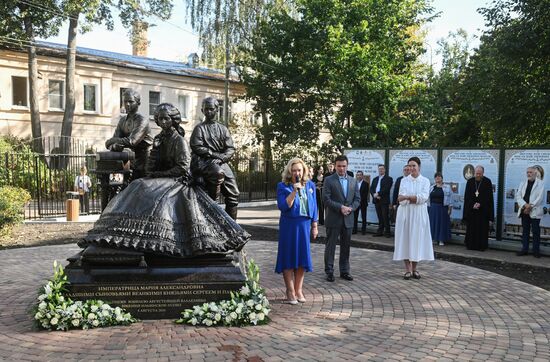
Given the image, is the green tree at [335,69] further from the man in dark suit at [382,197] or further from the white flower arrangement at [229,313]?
the white flower arrangement at [229,313]

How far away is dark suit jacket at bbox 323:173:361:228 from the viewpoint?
840 centimetres

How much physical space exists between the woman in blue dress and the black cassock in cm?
686

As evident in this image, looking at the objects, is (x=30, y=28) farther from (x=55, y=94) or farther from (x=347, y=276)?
(x=347, y=276)

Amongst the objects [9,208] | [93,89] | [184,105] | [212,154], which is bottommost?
[9,208]

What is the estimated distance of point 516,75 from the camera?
56.4 ft

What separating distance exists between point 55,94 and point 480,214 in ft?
82.2

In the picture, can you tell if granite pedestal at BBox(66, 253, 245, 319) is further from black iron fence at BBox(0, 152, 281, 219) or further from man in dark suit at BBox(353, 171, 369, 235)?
black iron fence at BBox(0, 152, 281, 219)

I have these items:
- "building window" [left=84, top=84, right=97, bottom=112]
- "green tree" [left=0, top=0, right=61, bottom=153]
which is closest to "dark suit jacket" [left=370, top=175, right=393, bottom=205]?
"green tree" [left=0, top=0, right=61, bottom=153]

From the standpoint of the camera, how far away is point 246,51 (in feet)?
86.5

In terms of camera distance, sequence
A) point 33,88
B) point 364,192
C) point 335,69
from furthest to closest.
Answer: point 33,88, point 335,69, point 364,192

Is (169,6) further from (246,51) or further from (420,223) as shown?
(420,223)

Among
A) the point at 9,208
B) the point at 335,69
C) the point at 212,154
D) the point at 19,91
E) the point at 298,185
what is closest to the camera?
the point at 298,185

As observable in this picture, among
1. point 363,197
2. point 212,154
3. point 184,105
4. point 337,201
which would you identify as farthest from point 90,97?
point 337,201

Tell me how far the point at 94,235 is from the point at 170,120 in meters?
1.73
